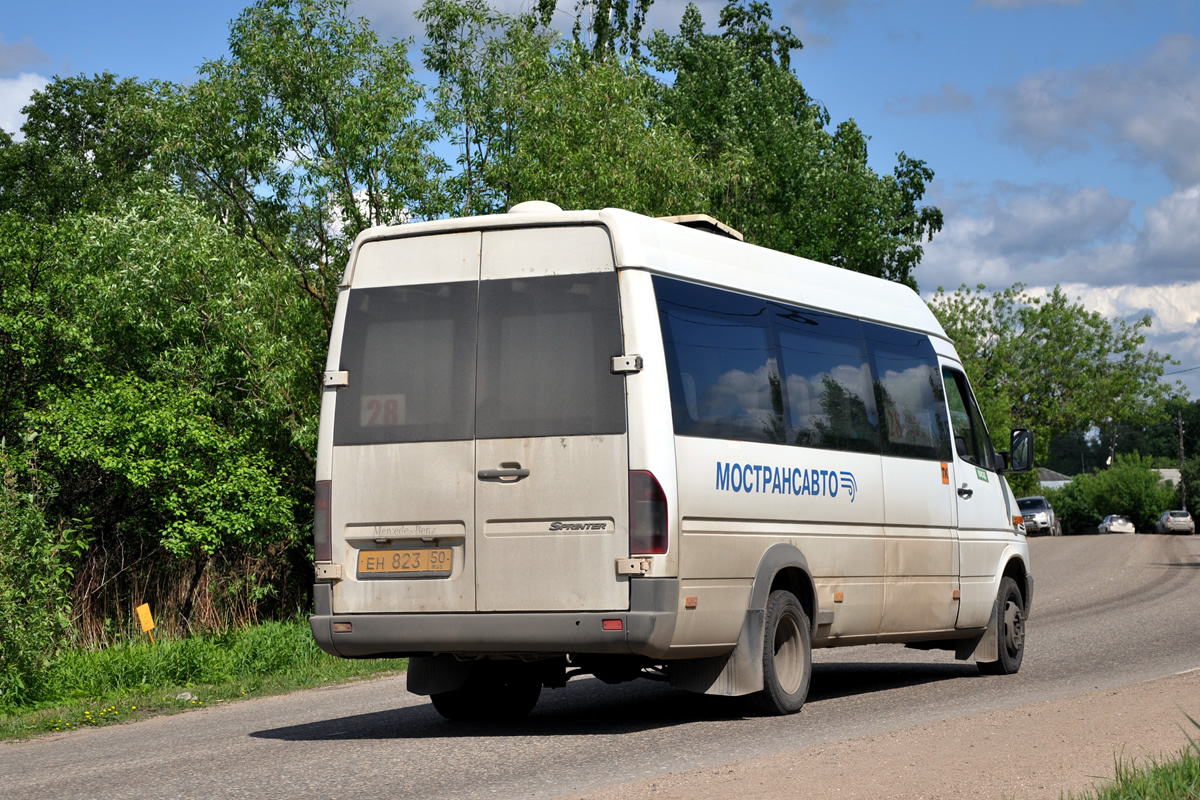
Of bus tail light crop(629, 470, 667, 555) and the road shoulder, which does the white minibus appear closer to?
bus tail light crop(629, 470, 667, 555)

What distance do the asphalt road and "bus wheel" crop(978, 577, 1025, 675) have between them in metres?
0.18

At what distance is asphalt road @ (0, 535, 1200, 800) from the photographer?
22.7ft

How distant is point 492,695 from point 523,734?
3.07 feet

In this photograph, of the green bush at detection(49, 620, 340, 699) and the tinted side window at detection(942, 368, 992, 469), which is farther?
the green bush at detection(49, 620, 340, 699)

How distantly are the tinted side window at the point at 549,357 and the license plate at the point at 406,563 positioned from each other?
29.0 inches

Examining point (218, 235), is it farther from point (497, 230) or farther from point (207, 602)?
point (497, 230)

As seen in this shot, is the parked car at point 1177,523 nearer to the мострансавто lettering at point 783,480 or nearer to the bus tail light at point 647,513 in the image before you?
the мострансавто lettering at point 783,480

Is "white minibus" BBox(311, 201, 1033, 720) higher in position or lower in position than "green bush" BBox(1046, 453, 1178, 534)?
lower

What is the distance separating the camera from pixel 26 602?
12.7 metres

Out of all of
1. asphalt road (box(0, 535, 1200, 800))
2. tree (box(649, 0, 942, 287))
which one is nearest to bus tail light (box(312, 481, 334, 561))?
asphalt road (box(0, 535, 1200, 800))

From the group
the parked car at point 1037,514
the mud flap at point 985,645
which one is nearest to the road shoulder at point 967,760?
the mud flap at point 985,645

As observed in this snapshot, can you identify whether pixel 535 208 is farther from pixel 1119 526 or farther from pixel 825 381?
pixel 1119 526

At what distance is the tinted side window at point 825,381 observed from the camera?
9398 millimetres

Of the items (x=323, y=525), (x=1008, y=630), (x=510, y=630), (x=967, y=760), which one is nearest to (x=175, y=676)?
(x=323, y=525)
